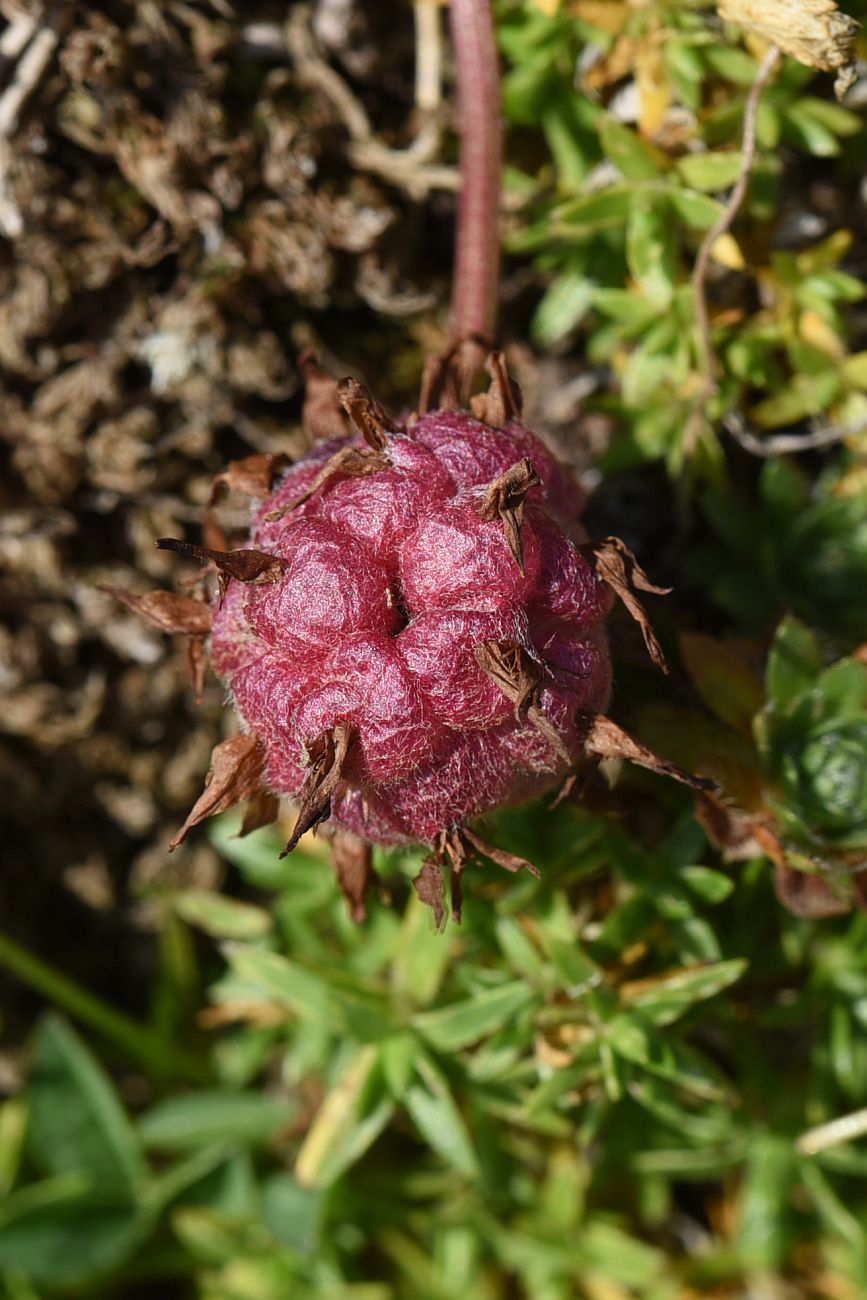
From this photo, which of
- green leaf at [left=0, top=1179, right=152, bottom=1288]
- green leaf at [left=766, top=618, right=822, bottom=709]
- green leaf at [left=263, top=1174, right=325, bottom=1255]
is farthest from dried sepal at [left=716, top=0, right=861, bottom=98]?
green leaf at [left=0, top=1179, right=152, bottom=1288]

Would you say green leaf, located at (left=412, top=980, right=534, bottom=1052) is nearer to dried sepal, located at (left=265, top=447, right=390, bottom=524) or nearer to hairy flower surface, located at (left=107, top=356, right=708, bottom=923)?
hairy flower surface, located at (left=107, top=356, right=708, bottom=923)

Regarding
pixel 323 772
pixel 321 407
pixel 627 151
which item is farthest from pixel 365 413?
pixel 627 151

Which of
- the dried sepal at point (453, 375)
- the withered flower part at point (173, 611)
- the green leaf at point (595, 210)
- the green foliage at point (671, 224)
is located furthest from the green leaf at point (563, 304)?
the withered flower part at point (173, 611)

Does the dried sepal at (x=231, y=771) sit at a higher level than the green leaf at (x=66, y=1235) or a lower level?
higher

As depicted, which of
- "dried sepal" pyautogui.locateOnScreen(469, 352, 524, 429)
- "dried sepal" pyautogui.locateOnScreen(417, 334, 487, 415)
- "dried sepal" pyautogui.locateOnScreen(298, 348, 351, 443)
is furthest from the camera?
"dried sepal" pyautogui.locateOnScreen(298, 348, 351, 443)

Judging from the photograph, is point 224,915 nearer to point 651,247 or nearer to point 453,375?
point 453,375

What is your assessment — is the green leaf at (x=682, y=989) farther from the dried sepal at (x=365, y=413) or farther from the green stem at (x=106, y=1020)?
the green stem at (x=106, y=1020)

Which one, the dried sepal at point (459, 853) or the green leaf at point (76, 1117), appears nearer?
the dried sepal at point (459, 853)
